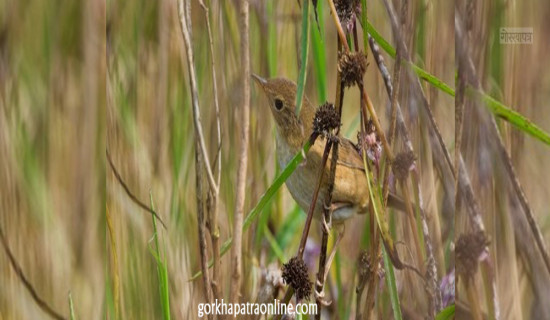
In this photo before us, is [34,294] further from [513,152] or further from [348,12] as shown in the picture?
[513,152]

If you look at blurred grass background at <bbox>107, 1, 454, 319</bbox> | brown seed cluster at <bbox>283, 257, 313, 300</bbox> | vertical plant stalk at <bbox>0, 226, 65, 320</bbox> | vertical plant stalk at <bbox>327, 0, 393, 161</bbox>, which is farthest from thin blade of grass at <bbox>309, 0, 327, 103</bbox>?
vertical plant stalk at <bbox>0, 226, 65, 320</bbox>

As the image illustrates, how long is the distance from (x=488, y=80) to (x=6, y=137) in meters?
0.91

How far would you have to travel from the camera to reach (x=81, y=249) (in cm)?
159

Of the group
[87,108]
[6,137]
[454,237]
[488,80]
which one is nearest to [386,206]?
[454,237]

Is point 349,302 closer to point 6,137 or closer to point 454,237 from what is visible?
point 454,237

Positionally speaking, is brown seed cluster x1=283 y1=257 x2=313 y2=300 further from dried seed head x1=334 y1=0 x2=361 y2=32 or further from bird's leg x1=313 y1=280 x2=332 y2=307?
dried seed head x1=334 y1=0 x2=361 y2=32

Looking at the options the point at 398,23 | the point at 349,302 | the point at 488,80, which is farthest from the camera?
the point at 349,302

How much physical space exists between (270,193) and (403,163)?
179 millimetres

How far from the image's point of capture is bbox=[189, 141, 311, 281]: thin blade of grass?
45.3 inches

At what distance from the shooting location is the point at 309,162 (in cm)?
119

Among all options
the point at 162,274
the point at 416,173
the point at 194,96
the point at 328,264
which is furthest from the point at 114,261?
the point at 416,173

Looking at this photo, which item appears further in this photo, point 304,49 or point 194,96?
point 194,96

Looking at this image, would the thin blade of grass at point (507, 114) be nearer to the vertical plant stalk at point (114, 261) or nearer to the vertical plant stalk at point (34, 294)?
the vertical plant stalk at point (114, 261)

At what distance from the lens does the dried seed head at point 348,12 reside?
1112 millimetres
